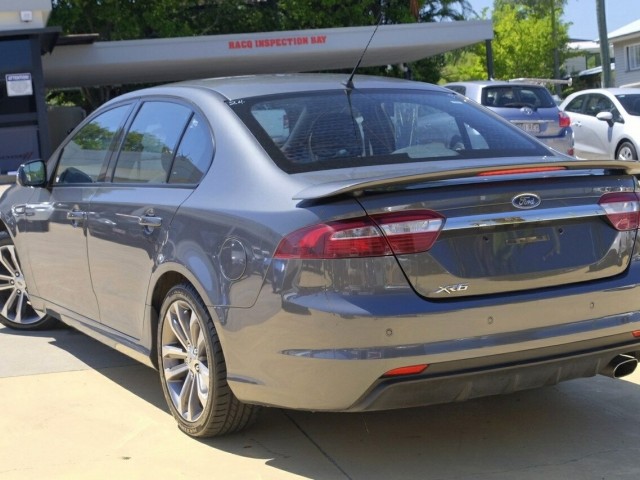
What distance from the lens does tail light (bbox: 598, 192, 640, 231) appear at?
426cm

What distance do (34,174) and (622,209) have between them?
3.56m

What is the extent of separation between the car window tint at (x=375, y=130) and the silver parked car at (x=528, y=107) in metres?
11.5

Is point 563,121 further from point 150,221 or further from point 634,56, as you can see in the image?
point 634,56

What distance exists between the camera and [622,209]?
4.30m

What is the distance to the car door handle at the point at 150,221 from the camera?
4.75m

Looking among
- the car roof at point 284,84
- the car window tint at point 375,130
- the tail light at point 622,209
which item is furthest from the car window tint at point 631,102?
the tail light at point 622,209

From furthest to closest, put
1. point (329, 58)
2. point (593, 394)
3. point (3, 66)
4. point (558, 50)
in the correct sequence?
1. point (558, 50)
2. point (329, 58)
3. point (3, 66)
4. point (593, 394)

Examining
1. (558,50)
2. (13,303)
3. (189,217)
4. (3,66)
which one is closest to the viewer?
(189,217)

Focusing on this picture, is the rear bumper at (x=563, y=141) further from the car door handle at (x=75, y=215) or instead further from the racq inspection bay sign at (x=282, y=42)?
the car door handle at (x=75, y=215)

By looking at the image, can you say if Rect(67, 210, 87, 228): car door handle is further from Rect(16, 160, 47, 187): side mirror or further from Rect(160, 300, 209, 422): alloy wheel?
Rect(160, 300, 209, 422): alloy wheel

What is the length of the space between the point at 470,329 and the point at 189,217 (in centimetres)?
138

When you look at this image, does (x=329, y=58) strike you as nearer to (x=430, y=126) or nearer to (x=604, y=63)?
(x=604, y=63)

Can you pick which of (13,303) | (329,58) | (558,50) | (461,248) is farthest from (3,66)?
(558,50)

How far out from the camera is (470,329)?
3.89 m
